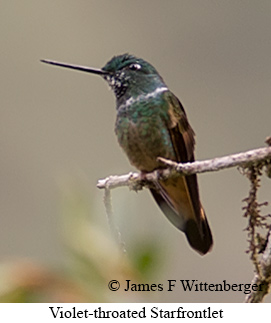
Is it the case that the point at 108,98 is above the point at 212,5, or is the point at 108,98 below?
below

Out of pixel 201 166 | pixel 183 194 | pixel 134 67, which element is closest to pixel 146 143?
pixel 183 194

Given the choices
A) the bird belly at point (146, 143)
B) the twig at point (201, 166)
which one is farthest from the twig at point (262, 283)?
the bird belly at point (146, 143)

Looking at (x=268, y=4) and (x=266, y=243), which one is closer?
(x=266, y=243)

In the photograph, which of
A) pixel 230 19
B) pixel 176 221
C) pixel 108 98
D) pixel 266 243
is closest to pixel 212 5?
pixel 230 19

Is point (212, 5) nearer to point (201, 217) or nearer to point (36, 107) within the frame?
point (36, 107)

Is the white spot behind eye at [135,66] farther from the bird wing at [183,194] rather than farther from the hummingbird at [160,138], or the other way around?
the bird wing at [183,194]

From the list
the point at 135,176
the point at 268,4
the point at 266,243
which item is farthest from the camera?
the point at 268,4

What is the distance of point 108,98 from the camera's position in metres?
14.5

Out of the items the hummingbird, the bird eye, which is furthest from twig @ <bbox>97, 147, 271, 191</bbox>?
→ the bird eye

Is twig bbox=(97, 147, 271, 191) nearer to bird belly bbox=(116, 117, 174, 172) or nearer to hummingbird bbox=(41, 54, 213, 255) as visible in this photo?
hummingbird bbox=(41, 54, 213, 255)

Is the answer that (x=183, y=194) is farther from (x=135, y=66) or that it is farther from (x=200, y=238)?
(x=135, y=66)

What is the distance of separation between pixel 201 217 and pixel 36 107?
12023mm

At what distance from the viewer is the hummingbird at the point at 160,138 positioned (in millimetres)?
2875

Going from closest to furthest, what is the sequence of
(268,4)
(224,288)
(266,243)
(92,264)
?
(92,264), (266,243), (224,288), (268,4)
